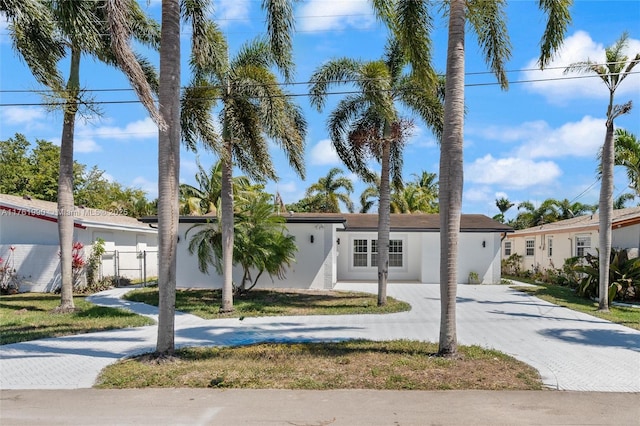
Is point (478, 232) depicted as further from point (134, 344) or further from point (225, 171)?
point (134, 344)

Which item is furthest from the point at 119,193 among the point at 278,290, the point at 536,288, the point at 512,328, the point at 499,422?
the point at 499,422

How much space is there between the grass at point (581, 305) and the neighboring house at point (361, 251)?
92.9 inches

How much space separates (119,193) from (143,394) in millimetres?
37503

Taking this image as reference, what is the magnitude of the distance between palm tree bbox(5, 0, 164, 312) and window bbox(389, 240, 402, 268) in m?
13.8

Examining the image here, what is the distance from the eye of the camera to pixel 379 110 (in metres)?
13.7

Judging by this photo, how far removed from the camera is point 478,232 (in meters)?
21.5

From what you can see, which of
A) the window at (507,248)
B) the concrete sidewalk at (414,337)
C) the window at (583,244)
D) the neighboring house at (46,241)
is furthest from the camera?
the window at (507,248)

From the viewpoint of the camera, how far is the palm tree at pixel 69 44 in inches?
301

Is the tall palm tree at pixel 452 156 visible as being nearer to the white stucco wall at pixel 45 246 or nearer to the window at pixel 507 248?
the white stucco wall at pixel 45 246

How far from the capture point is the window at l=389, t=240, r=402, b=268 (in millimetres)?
23766

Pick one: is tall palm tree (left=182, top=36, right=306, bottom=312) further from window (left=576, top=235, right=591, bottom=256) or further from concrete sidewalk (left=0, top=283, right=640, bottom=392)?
window (left=576, top=235, right=591, bottom=256)

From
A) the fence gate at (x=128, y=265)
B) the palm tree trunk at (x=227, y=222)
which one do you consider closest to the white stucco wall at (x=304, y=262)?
the fence gate at (x=128, y=265)

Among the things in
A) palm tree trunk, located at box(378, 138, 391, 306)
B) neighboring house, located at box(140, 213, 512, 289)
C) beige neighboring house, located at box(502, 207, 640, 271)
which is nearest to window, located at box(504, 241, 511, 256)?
beige neighboring house, located at box(502, 207, 640, 271)

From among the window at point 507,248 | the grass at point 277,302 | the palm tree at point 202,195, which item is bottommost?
the grass at point 277,302
